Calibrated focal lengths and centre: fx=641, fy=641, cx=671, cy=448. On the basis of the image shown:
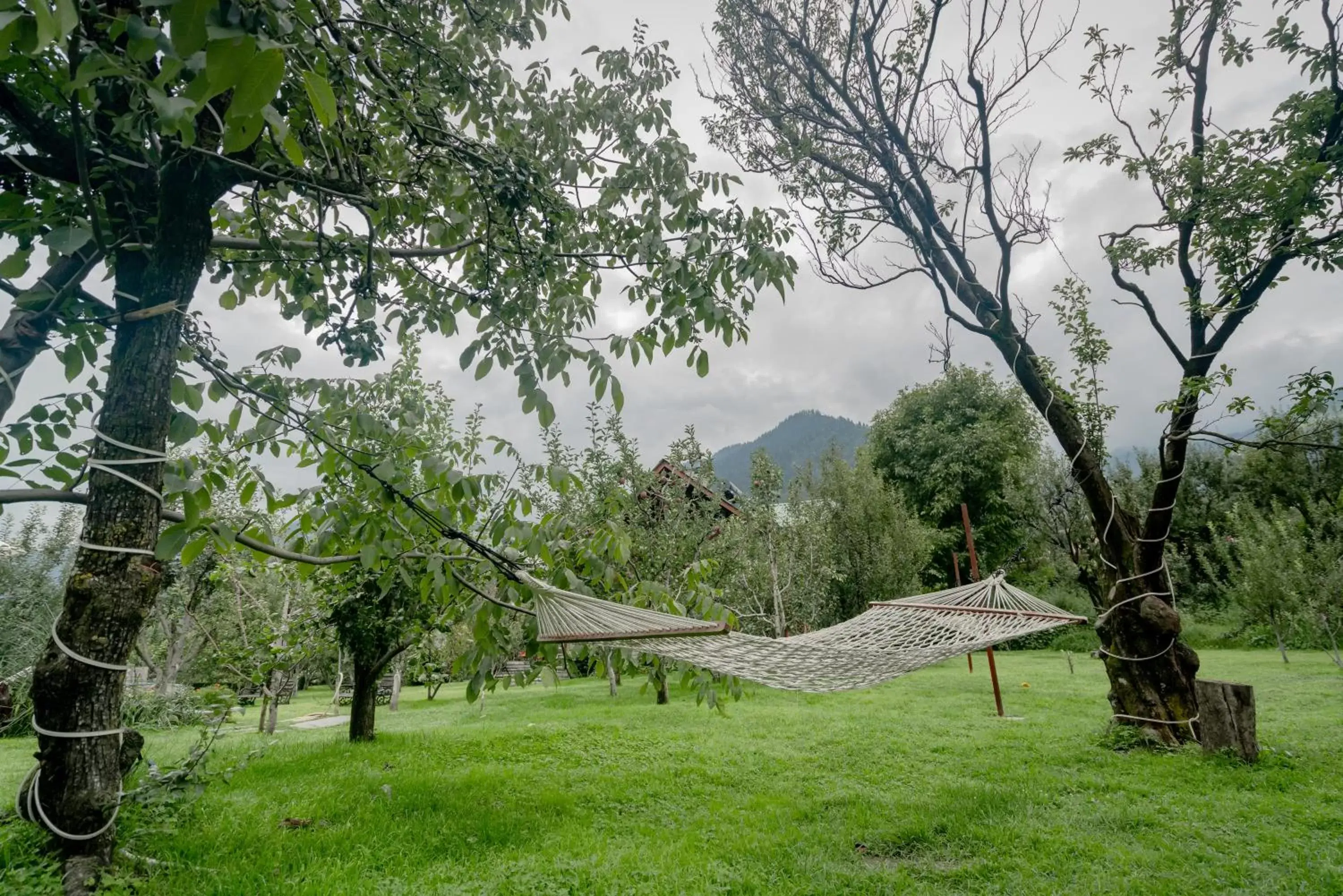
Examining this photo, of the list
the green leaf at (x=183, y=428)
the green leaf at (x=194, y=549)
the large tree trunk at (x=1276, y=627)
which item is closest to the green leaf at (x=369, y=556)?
the green leaf at (x=194, y=549)

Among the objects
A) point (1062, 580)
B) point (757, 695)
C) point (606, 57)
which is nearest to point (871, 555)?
point (757, 695)

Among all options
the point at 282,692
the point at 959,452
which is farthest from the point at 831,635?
the point at 959,452

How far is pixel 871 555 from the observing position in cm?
898

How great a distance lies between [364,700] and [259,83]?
14.1 ft

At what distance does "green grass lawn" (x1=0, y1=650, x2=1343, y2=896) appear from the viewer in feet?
6.64

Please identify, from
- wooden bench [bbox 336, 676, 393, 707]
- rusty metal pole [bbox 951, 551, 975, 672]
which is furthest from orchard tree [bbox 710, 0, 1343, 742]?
wooden bench [bbox 336, 676, 393, 707]

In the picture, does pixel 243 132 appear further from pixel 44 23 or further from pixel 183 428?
pixel 183 428

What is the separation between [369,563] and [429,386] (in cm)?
427

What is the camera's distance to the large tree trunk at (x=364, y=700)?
3910 millimetres

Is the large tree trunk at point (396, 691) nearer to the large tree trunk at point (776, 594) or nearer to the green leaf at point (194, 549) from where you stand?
the large tree trunk at point (776, 594)

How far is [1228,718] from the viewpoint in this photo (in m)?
3.18

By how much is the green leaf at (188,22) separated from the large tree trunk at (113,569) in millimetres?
1146

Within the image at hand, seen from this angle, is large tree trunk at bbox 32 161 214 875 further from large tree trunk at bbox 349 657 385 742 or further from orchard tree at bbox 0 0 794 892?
large tree trunk at bbox 349 657 385 742

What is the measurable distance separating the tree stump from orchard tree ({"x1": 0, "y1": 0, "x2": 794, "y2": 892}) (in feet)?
11.5
